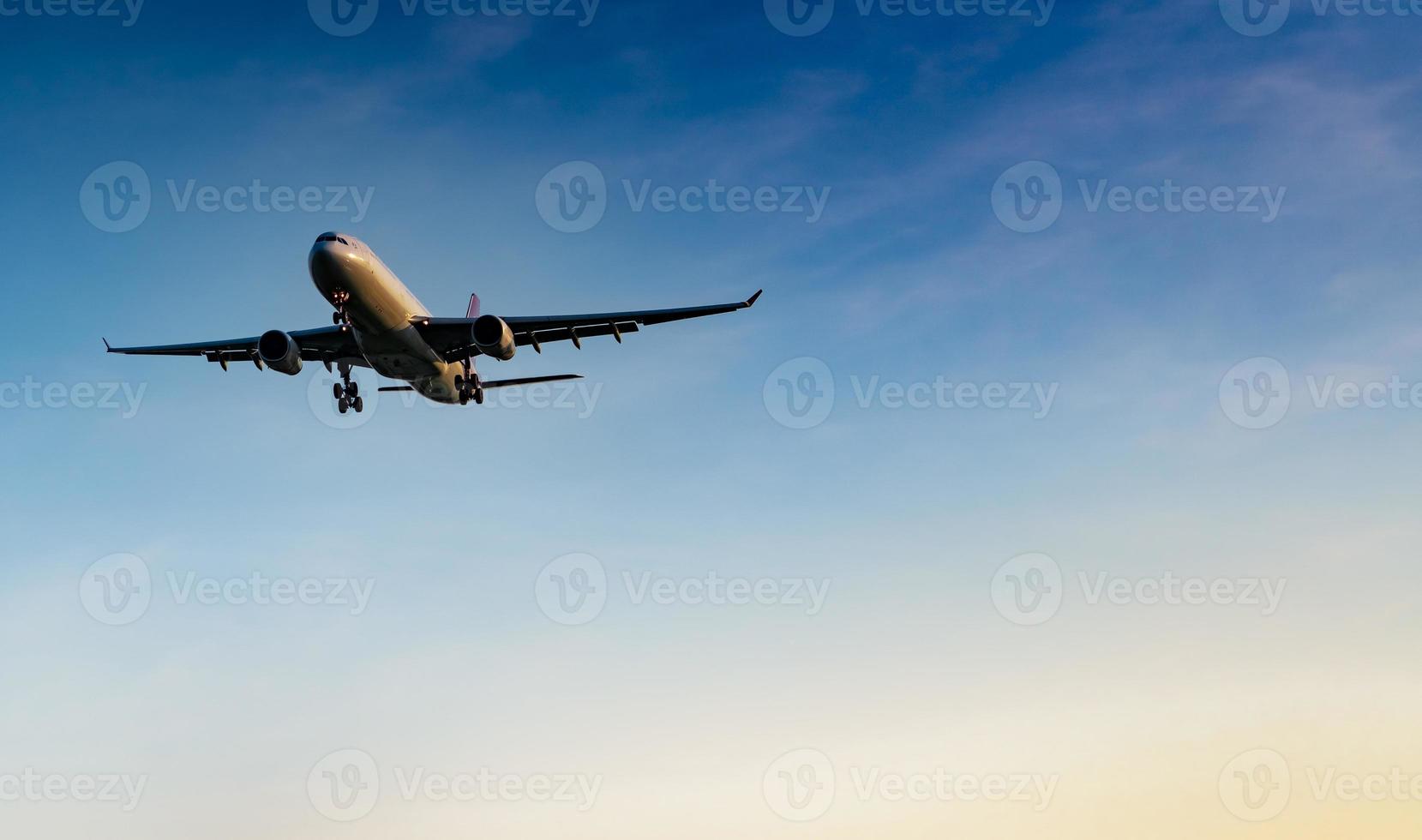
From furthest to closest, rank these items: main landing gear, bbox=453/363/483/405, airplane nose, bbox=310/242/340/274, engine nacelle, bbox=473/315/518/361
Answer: main landing gear, bbox=453/363/483/405 → engine nacelle, bbox=473/315/518/361 → airplane nose, bbox=310/242/340/274

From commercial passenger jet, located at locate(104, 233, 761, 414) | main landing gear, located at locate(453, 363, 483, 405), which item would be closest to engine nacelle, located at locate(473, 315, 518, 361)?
commercial passenger jet, located at locate(104, 233, 761, 414)

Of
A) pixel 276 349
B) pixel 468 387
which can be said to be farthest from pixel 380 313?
pixel 468 387

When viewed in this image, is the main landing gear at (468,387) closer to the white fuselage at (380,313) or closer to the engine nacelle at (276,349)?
the white fuselage at (380,313)

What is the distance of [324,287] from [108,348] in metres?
19.9

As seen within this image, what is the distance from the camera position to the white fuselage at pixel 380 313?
157ft

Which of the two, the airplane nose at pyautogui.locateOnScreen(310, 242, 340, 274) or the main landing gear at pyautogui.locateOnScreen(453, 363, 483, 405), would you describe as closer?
the airplane nose at pyautogui.locateOnScreen(310, 242, 340, 274)

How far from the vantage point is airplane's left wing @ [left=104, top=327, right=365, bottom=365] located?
187 feet

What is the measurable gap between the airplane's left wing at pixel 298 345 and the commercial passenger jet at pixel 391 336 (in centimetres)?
4

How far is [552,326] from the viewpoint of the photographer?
56.8m

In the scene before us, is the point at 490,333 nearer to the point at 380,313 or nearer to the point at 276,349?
the point at 380,313

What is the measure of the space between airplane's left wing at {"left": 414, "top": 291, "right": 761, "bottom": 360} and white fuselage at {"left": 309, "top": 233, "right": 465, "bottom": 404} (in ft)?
1.84

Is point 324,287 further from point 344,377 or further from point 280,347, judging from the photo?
point 344,377

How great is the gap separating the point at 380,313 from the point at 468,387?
33.0 feet

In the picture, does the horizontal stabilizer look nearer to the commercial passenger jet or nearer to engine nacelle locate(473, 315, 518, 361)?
the commercial passenger jet
